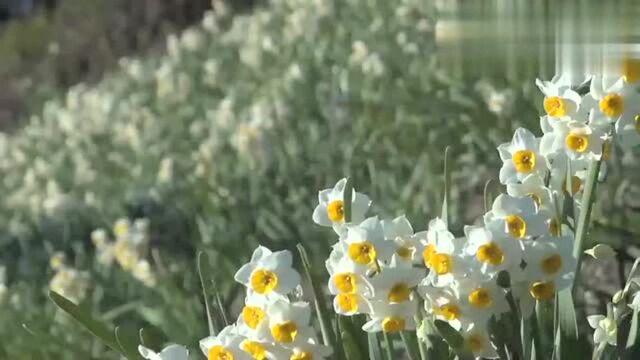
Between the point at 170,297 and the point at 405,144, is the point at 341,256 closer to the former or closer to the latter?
the point at 170,297

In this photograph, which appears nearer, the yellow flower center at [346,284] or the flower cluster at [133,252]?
Answer: the yellow flower center at [346,284]

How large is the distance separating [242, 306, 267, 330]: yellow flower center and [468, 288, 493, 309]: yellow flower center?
0.25 metres

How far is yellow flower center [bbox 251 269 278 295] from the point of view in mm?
1312

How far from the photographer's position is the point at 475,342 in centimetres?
131

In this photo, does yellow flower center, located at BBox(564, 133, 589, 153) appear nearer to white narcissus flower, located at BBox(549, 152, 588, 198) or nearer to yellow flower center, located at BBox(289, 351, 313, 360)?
white narcissus flower, located at BBox(549, 152, 588, 198)

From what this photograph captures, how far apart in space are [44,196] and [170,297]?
7.01 feet

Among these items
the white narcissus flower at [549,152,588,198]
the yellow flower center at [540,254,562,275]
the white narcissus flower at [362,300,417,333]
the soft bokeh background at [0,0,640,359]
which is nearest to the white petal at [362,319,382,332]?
the white narcissus flower at [362,300,417,333]

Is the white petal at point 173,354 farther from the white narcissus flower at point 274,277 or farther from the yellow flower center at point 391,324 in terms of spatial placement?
the yellow flower center at point 391,324

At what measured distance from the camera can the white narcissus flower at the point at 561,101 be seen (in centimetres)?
142

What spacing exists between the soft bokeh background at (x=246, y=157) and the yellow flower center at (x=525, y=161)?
0.14m

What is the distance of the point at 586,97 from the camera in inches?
56.1

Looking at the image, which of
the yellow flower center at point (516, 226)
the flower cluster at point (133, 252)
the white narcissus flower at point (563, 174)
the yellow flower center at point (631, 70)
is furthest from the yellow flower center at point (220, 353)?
the flower cluster at point (133, 252)

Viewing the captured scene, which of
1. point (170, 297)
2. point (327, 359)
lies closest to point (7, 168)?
point (170, 297)

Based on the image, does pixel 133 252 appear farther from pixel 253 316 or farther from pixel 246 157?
pixel 253 316
